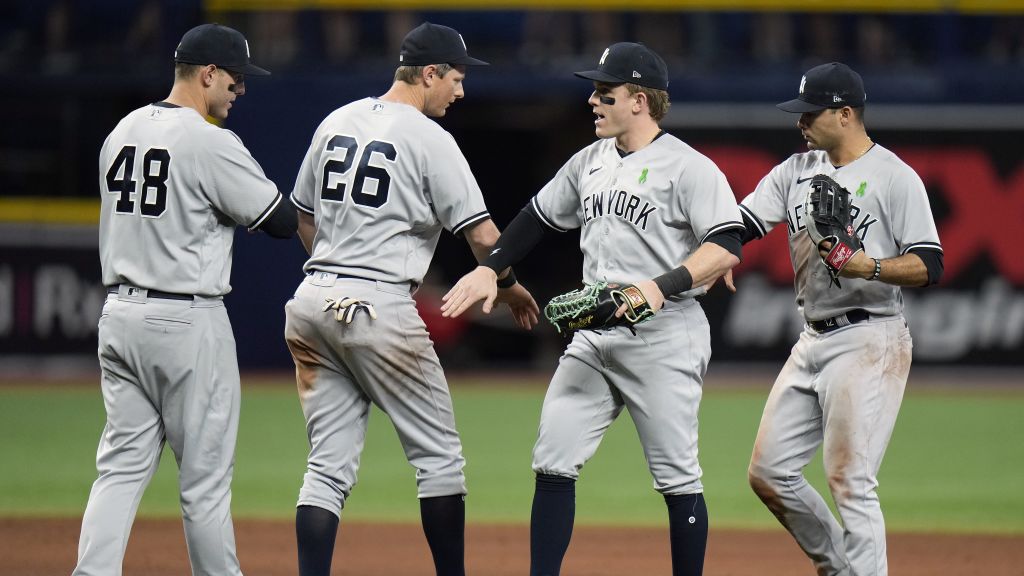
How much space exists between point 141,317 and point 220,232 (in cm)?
44

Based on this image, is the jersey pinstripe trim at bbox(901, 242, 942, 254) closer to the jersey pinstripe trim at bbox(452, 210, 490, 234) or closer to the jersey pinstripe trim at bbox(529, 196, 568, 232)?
the jersey pinstripe trim at bbox(529, 196, 568, 232)

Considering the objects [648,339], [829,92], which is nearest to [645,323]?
[648,339]

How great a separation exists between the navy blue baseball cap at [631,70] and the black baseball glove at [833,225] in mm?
750

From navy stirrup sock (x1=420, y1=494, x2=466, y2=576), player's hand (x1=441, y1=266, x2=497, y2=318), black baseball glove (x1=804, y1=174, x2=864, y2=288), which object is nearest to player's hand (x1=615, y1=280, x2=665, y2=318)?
player's hand (x1=441, y1=266, x2=497, y2=318)

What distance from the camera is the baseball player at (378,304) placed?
488cm

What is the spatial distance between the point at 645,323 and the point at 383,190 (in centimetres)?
113

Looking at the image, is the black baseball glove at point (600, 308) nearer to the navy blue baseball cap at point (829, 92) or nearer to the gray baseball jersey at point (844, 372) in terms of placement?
the gray baseball jersey at point (844, 372)

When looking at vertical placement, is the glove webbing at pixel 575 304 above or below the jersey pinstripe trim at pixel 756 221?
below

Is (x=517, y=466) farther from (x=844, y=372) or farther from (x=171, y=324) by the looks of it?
(x=171, y=324)

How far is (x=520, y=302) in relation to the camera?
5387 millimetres

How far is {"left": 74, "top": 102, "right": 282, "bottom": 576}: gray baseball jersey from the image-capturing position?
4695 mm

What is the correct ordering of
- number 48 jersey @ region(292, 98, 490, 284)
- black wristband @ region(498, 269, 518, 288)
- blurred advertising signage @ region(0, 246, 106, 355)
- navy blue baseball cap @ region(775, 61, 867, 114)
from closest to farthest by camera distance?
number 48 jersey @ region(292, 98, 490, 284), navy blue baseball cap @ region(775, 61, 867, 114), black wristband @ region(498, 269, 518, 288), blurred advertising signage @ region(0, 246, 106, 355)

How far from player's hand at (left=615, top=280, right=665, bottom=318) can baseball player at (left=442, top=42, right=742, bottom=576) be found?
0.11 metres

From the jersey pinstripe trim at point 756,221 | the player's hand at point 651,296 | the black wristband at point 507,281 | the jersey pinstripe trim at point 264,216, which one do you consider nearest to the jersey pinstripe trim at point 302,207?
the jersey pinstripe trim at point 264,216
